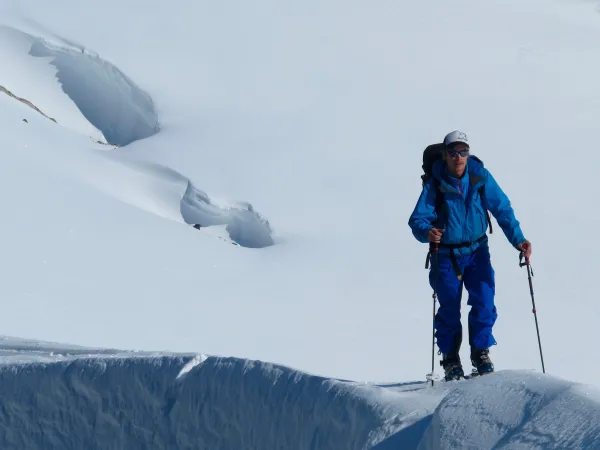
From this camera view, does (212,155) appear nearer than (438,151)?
No

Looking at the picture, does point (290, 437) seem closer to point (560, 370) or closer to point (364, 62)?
point (560, 370)

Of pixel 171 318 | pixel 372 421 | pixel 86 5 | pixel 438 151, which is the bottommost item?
pixel 171 318

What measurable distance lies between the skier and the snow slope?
390 millimetres

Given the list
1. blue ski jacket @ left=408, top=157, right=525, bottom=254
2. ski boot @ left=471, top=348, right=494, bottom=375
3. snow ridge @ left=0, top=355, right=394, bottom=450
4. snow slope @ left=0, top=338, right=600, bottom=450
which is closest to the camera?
snow slope @ left=0, top=338, right=600, bottom=450

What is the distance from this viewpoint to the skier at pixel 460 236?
5.74 meters

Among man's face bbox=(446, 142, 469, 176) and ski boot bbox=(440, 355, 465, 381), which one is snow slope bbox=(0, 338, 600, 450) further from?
man's face bbox=(446, 142, 469, 176)

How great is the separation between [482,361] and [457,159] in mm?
1110

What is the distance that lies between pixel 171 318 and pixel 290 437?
22.4 feet

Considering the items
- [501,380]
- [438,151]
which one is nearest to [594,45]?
[438,151]

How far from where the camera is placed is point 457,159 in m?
5.70

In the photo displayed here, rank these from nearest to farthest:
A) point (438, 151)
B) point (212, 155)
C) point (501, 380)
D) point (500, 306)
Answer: point (501, 380), point (438, 151), point (500, 306), point (212, 155)

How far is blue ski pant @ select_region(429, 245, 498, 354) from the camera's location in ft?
19.2

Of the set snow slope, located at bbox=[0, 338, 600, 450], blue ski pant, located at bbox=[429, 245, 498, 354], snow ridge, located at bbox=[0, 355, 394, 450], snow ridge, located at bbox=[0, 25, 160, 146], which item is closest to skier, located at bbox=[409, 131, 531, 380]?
blue ski pant, located at bbox=[429, 245, 498, 354]

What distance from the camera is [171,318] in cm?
1182
